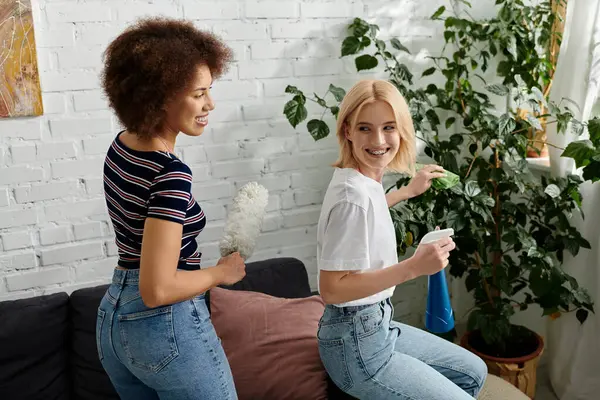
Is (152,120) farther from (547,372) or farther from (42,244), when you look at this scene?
(547,372)

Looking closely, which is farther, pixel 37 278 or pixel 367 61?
pixel 367 61

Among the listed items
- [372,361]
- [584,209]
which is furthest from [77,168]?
[584,209]

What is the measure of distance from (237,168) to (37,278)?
78 centimetres

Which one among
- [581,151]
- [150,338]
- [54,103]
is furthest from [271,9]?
[150,338]

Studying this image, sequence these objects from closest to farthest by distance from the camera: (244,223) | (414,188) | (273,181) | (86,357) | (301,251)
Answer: (244,223) < (414,188) < (86,357) < (273,181) < (301,251)

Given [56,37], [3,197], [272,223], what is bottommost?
[272,223]

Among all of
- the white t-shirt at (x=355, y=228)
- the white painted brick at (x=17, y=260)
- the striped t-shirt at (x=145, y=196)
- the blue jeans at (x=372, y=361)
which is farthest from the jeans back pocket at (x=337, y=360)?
the white painted brick at (x=17, y=260)

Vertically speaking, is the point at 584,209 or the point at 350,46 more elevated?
the point at 350,46

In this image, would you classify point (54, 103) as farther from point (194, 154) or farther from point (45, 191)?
point (194, 154)

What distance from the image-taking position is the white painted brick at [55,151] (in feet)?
6.89

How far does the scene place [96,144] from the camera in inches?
85.9

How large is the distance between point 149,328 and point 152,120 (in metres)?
0.40

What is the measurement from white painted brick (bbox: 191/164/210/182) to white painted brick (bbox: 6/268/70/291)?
1.77 feet

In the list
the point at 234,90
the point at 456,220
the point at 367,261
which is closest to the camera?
the point at 367,261
